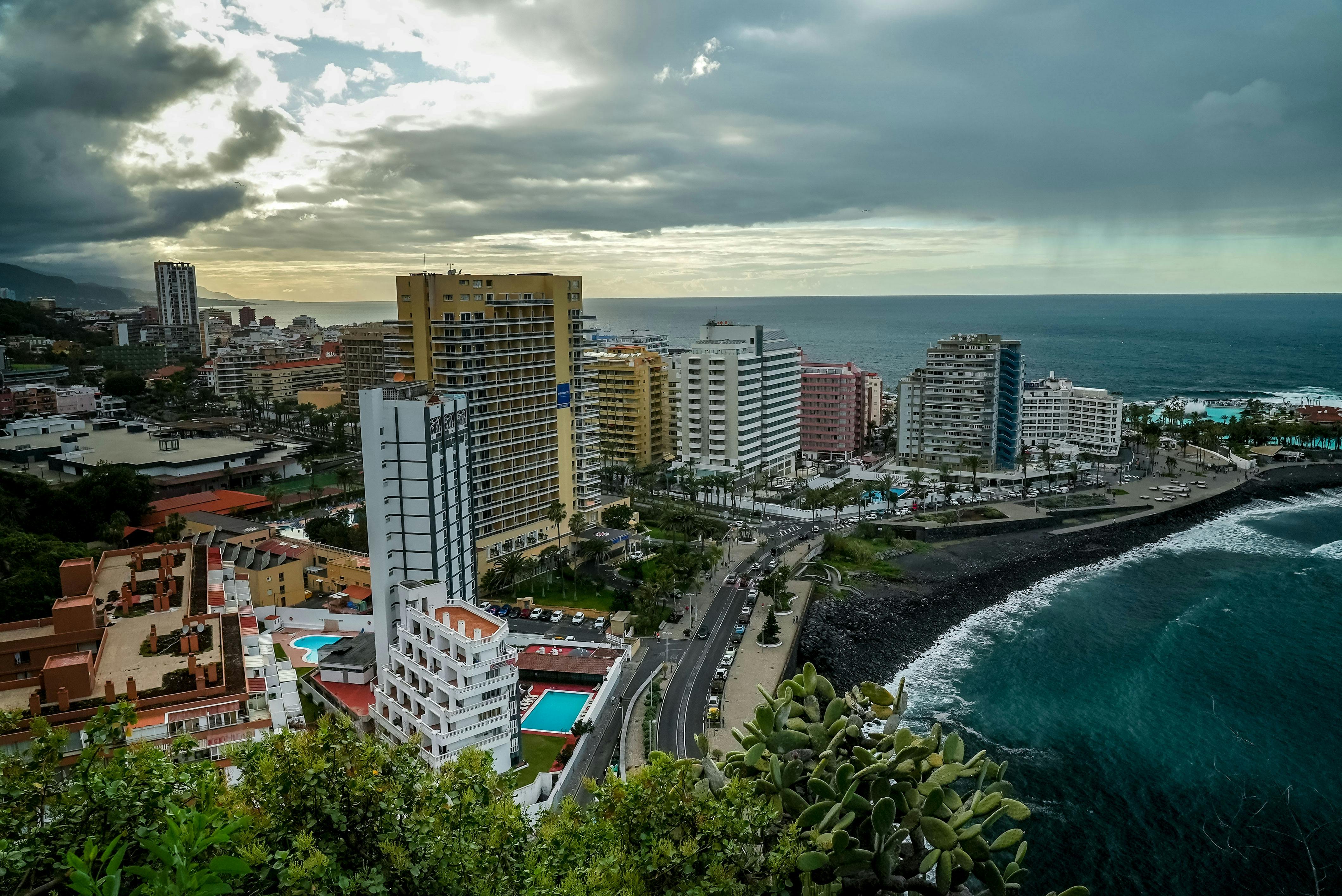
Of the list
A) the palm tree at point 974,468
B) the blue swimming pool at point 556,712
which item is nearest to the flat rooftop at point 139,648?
the blue swimming pool at point 556,712

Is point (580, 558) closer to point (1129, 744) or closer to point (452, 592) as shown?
point (452, 592)

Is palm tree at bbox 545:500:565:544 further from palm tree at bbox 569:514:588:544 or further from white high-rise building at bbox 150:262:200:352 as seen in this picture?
white high-rise building at bbox 150:262:200:352

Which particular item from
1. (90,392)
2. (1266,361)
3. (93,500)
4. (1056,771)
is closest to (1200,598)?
(1056,771)

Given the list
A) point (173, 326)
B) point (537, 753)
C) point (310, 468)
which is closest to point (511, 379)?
point (537, 753)

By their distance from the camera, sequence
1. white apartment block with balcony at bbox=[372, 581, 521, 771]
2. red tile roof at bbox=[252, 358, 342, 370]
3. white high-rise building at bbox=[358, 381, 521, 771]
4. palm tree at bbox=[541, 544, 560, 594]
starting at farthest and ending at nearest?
red tile roof at bbox=[252, 358, 342, 370]
palm tree at bbox=[541, 544, 560, 594]
white high-rise building at bbox=[358, 381, 521, 771]
white apartment block with balcony at bbox=[372, 581, 521, 771]

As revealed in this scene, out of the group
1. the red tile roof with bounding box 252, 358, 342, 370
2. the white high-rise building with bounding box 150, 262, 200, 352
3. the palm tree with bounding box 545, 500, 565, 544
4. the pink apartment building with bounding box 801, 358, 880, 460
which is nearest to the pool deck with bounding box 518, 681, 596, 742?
the palm tree with bounding box 545, 500, 565, 544

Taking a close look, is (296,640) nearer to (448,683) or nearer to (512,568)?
(512,568)
